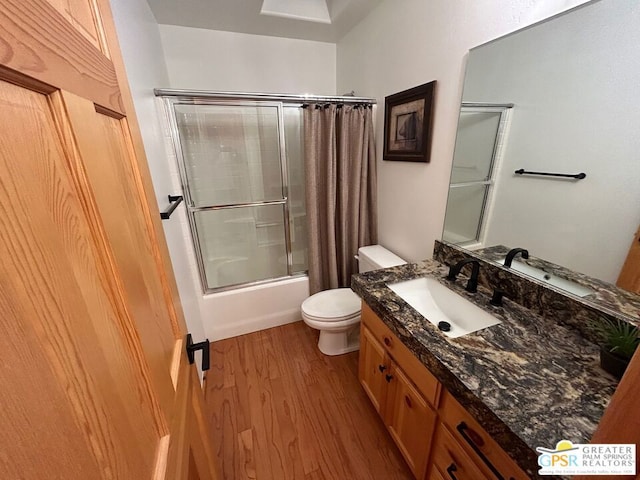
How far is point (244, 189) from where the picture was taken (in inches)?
94.0

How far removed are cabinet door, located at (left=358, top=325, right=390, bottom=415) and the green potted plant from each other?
2.36ft

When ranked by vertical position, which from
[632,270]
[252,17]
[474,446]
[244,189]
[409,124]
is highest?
[252,17]

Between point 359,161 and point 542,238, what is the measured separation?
1234 millimetres

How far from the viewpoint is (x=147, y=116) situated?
48.4 inches

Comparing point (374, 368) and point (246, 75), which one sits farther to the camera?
point (246, 75)

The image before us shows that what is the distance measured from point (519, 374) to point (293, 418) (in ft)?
3.97

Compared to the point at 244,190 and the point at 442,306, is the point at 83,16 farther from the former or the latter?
the point at 244,190

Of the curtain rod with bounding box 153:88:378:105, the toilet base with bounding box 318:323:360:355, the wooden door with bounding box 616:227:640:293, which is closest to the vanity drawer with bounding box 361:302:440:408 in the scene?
the toilet base with bounding box 318:323:360:355

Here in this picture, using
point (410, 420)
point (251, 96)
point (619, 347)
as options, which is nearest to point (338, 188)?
point (251, 96)

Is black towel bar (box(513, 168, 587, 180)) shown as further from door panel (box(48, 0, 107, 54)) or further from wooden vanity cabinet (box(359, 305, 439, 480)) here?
door panel (box(48, 0, 107, 54))

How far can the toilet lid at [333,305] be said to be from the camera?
1.75m

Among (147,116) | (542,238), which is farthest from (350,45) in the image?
(542,238)

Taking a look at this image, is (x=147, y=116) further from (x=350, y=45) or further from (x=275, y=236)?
(x=350, y=45)

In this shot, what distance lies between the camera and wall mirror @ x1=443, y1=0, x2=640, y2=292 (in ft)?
2.61
